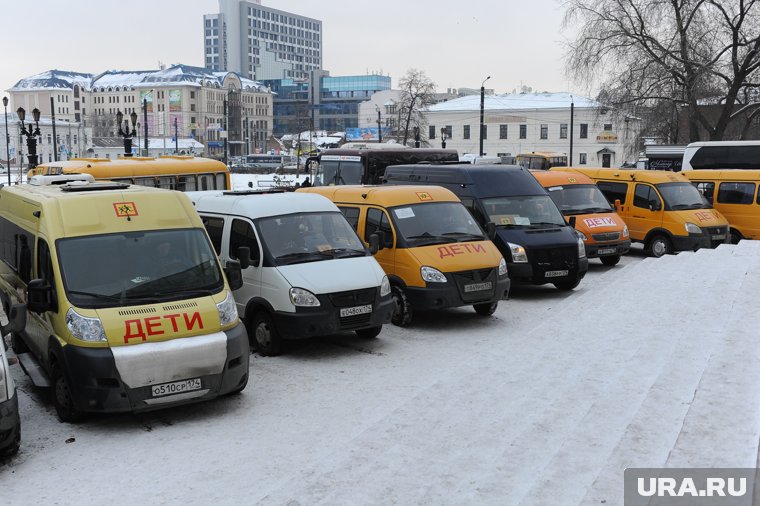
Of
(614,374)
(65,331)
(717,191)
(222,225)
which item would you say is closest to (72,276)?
(65,331)

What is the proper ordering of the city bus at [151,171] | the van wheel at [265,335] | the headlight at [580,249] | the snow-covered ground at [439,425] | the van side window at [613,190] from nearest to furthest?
the snow-covered ground at [439,425]
the van wheel at [265,335]
the headlight at [580,249]
the van side window at [613,190]
the city bus at [151,171]

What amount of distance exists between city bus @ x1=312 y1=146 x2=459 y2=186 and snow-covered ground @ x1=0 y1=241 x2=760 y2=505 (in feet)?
51.3

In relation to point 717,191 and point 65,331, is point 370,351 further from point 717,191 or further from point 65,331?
point 717,191

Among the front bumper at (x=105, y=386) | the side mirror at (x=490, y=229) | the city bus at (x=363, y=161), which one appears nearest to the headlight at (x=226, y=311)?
the front bumper at (x=105, y=386)

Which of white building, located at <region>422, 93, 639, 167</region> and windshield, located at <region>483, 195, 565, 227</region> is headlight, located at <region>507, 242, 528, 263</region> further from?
white building, located at <region>422, 93, 639, 167</region>

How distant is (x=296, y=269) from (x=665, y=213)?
12123 mm

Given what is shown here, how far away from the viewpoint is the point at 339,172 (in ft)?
89.6

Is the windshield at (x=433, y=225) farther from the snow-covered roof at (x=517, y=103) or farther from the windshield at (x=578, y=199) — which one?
the snow-covered roof at (x=517, y=103)

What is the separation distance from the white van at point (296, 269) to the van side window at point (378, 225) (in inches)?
41.4

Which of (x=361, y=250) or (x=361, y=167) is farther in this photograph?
(x=361, y=167)

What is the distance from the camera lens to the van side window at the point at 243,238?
10.8 metres

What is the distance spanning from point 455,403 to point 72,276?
3.91 m

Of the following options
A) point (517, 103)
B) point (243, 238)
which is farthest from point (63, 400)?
point (517, 103)

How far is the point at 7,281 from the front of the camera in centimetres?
1030
